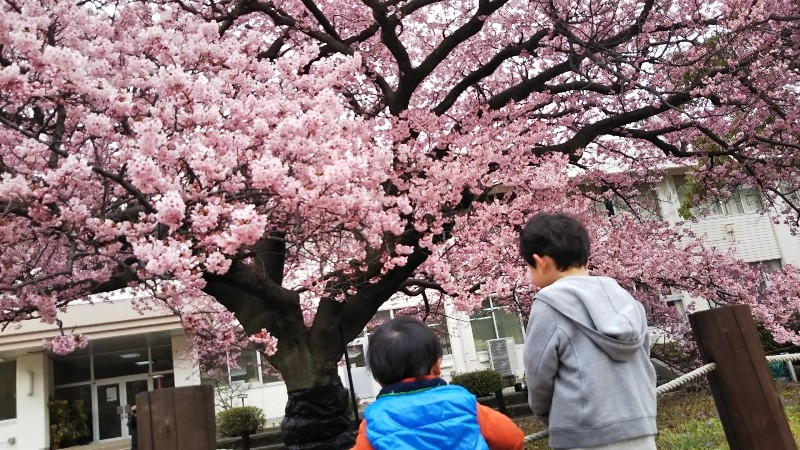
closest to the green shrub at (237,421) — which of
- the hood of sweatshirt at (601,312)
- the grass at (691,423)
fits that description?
the grass at (691,423)

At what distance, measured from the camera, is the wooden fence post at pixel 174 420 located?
1.71m

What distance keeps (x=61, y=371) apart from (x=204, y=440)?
55.9ft

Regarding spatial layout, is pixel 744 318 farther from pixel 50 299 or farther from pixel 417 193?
pixel 50 299

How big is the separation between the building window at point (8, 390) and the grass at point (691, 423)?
12.5 metres

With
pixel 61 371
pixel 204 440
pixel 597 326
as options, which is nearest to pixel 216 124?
pixel 204 440

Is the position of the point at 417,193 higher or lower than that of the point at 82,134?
lower

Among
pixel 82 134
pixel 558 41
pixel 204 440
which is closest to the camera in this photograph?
pixel 204 440

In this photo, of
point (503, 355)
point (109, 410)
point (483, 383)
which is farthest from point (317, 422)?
point (109, 410)

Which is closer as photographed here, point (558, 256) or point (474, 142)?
point (558, 256)

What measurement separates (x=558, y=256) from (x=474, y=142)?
200 inches

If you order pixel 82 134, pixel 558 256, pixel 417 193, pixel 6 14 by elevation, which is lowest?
pixel 558 256

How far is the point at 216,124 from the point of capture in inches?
178

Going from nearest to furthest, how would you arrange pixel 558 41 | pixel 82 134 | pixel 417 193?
pixel 82 134 → pixel 417 193 → pixel 558 41

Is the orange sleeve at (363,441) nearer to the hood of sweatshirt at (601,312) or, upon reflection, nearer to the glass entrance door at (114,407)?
the hood of sweatshirt at (601,312)
